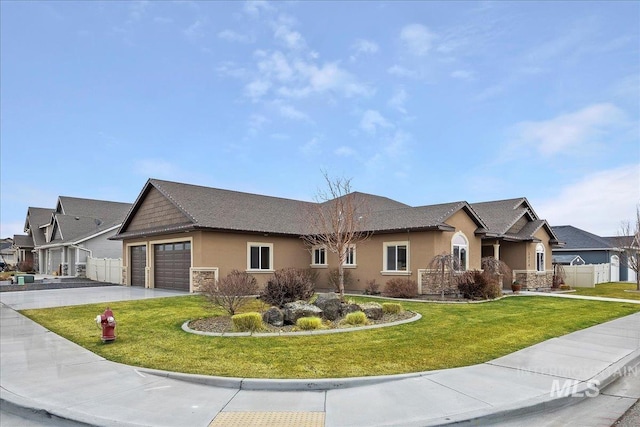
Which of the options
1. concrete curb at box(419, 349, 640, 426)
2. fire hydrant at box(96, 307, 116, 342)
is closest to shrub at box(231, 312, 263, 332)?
fire hydrant at box(96, 307, 116, 342)

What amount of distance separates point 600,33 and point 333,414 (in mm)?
15376

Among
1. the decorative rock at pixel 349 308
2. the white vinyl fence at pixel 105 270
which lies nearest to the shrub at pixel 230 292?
the decorative rock at pixel 349 308

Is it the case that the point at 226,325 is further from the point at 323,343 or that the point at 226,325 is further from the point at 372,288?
the point at 372,288

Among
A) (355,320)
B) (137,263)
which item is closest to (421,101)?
(355,320)

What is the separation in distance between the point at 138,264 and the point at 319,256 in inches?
458

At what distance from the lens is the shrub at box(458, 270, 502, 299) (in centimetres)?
1958

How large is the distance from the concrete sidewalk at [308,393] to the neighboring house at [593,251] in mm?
37420

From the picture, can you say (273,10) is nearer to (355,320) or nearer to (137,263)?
(355,320)

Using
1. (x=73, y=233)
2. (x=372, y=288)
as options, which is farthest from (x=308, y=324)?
(x=73, y=233)

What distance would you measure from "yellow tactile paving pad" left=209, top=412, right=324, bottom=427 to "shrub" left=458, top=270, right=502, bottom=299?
613 inches

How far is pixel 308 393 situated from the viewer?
6.40m

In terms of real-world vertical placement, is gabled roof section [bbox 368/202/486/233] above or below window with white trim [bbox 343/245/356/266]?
above

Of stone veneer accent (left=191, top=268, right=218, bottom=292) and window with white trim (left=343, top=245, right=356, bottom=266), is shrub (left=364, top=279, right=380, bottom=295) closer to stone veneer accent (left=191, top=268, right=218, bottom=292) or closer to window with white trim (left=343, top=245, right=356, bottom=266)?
window with white trim (left=343, top=245, right=356, bottom=266)

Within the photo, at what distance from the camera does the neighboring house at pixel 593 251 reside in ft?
132
